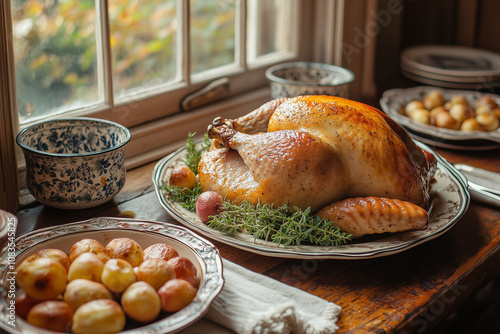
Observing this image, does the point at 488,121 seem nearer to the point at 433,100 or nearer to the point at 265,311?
the point at 433,100

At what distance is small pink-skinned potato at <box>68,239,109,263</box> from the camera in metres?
0.72

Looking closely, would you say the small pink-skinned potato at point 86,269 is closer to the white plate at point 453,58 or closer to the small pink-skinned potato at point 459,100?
the small pink-skinned potato at point 459,100

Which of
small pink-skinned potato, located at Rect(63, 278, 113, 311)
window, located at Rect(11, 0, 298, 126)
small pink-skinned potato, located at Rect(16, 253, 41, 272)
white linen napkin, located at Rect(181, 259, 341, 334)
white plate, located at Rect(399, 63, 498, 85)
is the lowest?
white linen napkin, located at Rect(181, 259, 341, 334)

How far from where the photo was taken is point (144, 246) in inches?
32.0

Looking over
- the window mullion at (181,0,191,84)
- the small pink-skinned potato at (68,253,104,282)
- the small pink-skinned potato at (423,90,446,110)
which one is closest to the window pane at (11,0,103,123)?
the window mullion at (181,0,191,84)

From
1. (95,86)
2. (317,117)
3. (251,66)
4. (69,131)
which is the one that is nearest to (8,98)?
(69,131)

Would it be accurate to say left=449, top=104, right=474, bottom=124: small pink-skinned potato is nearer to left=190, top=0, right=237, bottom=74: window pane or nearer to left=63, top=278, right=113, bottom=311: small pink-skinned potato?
left=190, top=0, right=237, bottom=74: window pane

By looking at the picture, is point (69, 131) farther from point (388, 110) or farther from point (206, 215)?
point (388, 110)

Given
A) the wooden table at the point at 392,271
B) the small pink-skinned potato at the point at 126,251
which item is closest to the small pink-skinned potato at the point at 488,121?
the wooden table at the point at 392,271

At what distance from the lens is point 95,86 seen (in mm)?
1227

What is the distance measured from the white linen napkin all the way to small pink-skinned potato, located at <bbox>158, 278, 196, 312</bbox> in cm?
5

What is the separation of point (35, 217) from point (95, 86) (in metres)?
0.36

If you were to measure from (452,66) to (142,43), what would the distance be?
3.59 ft

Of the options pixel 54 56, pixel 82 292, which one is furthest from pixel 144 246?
pixel 54 56
